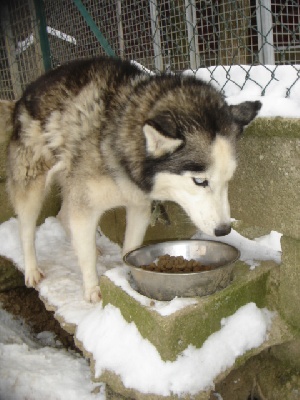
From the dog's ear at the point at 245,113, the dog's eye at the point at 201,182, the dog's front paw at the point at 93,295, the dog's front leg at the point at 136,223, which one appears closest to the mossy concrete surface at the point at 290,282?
the dog's eye at the point at 201,182

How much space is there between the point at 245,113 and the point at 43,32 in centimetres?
348

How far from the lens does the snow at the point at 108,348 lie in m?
2.35

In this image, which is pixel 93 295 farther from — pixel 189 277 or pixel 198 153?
pixel 198 153

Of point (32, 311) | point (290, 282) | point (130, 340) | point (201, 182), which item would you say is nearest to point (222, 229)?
point (201, 182)

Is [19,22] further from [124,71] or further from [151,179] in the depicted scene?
[151,179]

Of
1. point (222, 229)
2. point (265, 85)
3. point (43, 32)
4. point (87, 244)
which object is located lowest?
point (87, 244)

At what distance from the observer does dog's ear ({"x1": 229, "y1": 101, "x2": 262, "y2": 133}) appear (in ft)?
8.71

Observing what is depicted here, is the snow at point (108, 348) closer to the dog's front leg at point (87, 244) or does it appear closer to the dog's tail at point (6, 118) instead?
the dog's front leg at point (87, 244)

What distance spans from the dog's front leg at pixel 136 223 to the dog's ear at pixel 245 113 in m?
1.05

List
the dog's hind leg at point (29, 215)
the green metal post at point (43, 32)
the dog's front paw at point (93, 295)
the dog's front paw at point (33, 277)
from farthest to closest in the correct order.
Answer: the green metal post at point (43, 32) → the dog's front paw at point (33, 277) → the dog's hind leg at point (29, 215) → the dog's front paw at point (93, 295)

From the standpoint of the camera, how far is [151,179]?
2709mm

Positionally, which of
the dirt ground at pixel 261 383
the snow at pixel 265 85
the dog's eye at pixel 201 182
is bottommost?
the dirt ground at pixel 261 383

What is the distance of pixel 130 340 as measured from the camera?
A: 8.35 feet

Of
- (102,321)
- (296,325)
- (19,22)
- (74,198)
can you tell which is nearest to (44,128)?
(74,198)
